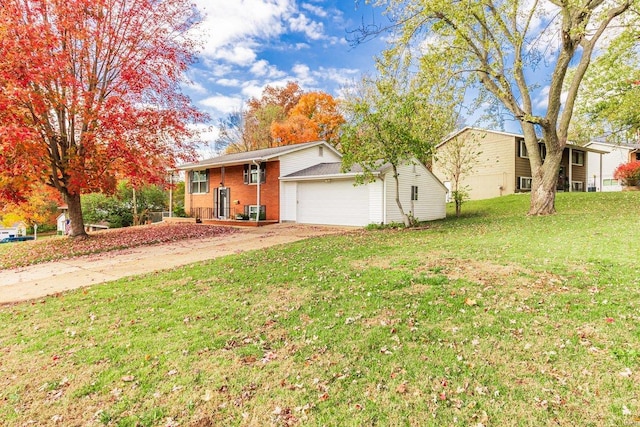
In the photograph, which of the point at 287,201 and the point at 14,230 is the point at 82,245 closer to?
the point at 287,201

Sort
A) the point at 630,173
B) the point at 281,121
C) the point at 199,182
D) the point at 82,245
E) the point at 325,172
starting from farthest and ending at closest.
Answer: the point at 281,121
the point at 630,173
the point at 199,182
the point at 325,172
the point at 82,245

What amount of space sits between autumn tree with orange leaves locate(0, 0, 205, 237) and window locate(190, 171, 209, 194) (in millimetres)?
8365

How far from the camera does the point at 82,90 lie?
1114 centimetres

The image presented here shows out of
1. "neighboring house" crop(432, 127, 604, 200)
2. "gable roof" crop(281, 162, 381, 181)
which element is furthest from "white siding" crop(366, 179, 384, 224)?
"neighboring house" crop(432, 127, 604, 200)

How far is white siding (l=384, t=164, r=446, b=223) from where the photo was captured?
51.0 ft

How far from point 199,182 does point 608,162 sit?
38.7 m

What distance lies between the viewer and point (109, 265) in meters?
9.05

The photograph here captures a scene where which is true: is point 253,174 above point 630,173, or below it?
below

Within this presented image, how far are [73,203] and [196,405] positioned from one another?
42.8 feet

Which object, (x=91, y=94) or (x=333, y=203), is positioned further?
(x=333, y=203)

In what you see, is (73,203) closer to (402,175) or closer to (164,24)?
(164,24)

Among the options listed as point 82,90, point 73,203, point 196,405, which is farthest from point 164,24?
point 196,405

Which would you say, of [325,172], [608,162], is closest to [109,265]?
[325,172]

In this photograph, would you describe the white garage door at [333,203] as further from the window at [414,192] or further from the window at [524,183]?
the window at [524,183]
